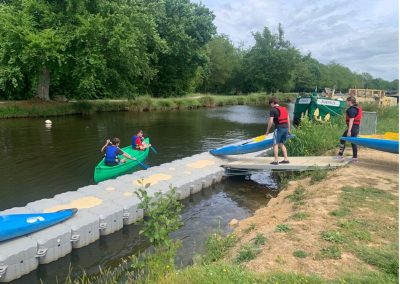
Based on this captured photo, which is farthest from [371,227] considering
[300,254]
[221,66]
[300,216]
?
[221,66]

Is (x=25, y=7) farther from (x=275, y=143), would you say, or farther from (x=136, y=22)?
(x=275, y=143)

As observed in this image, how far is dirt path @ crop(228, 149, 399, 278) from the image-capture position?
5.29m

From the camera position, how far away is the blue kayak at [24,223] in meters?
6.45

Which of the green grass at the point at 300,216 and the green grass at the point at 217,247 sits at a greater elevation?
the green grass at the point at 300,216

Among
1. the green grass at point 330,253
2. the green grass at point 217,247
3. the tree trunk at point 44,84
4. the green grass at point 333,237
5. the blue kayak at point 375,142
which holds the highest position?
the tree trunk at point 44,84

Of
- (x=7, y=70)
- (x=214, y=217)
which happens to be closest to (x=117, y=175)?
(x=214, y=217)

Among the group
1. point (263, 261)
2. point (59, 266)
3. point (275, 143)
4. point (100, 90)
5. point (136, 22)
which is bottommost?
point (59, 266)

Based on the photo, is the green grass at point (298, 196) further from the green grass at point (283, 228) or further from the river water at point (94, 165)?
the green grass at point (283, 228)

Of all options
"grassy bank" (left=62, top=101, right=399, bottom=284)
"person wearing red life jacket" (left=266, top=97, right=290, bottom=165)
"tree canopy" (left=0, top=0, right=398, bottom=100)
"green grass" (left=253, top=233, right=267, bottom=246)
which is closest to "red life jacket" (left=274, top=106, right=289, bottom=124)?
"person wearing red life jacket" (left=266, top=97, right=290, bottom=165)

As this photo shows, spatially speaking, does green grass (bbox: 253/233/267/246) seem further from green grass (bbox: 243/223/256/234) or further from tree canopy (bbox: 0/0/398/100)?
tree canopy (bbox: 0/0/398/100)

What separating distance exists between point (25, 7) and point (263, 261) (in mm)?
29740

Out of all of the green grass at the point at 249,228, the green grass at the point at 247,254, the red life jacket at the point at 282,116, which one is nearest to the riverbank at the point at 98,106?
the red life jacket at the point at 282,116

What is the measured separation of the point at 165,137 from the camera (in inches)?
839

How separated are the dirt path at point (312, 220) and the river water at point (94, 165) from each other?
1123mm
